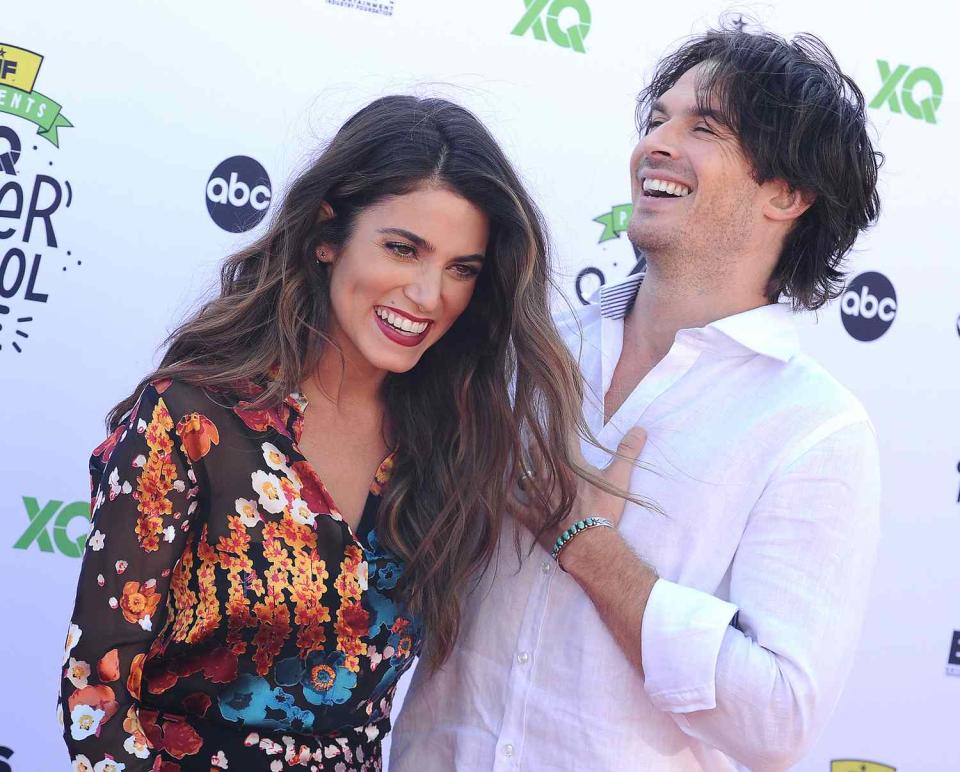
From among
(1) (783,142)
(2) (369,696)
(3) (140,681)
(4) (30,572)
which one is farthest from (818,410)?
(4) (30,572)

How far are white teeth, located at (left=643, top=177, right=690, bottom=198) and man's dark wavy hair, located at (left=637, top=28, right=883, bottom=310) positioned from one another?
0.47 ft

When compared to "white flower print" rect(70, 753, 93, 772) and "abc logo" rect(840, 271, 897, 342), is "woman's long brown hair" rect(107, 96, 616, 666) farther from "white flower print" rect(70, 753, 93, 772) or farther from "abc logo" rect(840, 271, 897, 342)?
"abc logo" rect(840, 271, 897, 342)

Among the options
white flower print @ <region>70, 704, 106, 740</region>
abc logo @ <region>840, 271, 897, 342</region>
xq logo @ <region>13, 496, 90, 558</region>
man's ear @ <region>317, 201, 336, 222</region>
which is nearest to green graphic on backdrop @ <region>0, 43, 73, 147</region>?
xq logo @ <region>13, 496, 90, 558</region>

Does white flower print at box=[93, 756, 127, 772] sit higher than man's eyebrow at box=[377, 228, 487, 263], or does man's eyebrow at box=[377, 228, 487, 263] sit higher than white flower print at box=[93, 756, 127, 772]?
man's eyebrow at box=[377, 228, 487, 263]

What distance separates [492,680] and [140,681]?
60 cm

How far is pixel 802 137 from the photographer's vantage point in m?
2.13

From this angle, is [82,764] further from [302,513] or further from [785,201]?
[785,201]

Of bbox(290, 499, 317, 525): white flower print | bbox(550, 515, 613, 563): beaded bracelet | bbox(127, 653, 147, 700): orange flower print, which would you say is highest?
bbox(550, 515, 613, 563): beaded bracelet

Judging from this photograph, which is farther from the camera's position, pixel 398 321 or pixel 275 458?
pixel 398 321

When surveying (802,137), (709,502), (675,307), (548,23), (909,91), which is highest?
(909,91)

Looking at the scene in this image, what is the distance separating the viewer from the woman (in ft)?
5.11

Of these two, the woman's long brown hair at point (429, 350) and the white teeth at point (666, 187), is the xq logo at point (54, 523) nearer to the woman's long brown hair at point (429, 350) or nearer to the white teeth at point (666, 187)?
the woman's long brown hair at point (429, 350)

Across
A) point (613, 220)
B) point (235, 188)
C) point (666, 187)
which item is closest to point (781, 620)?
point (666, 187)

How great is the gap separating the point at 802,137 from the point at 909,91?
3.85 feet
